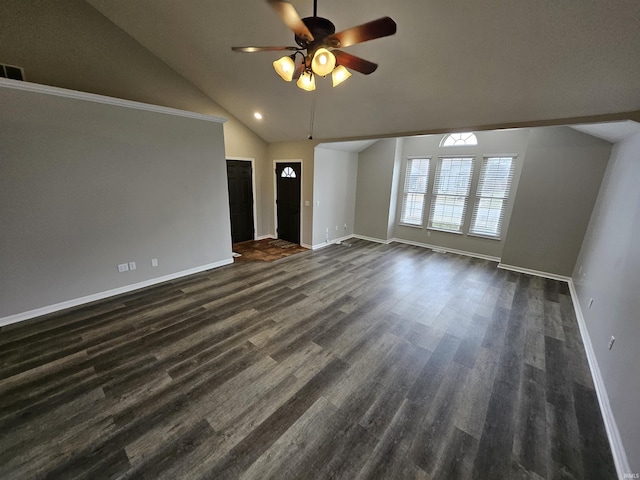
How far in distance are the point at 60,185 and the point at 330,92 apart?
391 centimetres

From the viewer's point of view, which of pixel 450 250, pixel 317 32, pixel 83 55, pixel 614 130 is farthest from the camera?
pixel 450 250

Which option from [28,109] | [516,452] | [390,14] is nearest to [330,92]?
[390,14]

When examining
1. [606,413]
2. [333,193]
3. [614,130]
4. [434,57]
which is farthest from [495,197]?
[606,413]

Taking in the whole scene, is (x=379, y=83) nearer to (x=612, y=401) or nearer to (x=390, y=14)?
(x=390, y=14)

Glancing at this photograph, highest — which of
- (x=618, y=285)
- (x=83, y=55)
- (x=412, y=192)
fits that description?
(x=83, y=55)

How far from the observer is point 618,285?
2.42m

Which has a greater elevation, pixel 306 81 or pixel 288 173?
pixel 306 81

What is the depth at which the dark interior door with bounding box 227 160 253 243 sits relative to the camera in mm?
6000

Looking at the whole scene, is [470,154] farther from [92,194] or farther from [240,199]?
[92,194]

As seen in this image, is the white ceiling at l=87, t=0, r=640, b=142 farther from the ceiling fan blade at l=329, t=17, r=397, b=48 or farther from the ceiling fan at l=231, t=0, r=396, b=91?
the ceiling fan blade at l=329, t=17, r=397, b=48

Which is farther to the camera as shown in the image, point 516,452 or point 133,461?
point 516,452

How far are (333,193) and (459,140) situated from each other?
324 cm

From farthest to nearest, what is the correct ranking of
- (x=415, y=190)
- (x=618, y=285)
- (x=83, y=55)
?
1. (x=415, y=190)
2. (x=83, y=55)
3. (x=618, y=285)

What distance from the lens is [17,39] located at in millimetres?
3219
